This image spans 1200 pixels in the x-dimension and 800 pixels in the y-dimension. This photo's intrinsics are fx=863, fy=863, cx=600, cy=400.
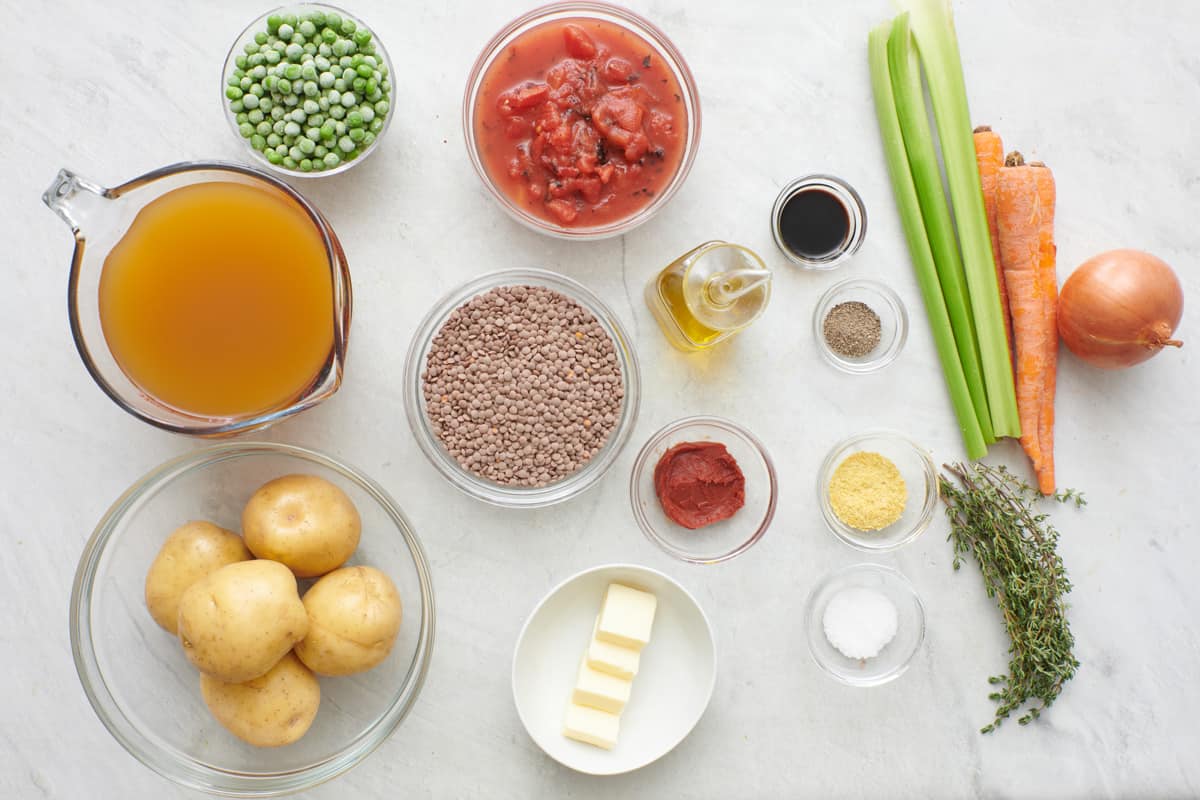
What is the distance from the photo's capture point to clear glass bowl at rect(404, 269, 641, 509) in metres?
1.94

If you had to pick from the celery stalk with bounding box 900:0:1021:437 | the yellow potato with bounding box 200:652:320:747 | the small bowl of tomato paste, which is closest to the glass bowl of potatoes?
the yellow potato with bounding box 200:652:320:747

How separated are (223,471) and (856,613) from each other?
1.49m

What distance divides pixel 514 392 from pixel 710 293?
0.49m

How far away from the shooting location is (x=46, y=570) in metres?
1.96

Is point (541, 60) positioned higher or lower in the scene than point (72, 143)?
lower

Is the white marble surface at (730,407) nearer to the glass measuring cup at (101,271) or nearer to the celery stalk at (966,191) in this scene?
the celery stalk at (966,191)

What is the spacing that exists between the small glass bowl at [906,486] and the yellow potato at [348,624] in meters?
1.04

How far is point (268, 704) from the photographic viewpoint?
1.62m

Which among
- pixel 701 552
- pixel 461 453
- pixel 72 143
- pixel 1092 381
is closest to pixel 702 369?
pixel 701 552

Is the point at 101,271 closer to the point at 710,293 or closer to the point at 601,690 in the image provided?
the point at 710,293

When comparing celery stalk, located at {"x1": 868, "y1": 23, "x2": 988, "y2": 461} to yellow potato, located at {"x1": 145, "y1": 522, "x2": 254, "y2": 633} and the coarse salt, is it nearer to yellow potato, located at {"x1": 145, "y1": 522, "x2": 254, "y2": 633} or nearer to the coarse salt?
the coarse salt

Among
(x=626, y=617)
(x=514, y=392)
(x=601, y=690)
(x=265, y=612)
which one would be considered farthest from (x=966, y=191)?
(x=265, y=612)

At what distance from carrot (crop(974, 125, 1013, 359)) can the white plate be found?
1036 mm

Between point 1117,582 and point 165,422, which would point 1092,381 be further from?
point 165,422
